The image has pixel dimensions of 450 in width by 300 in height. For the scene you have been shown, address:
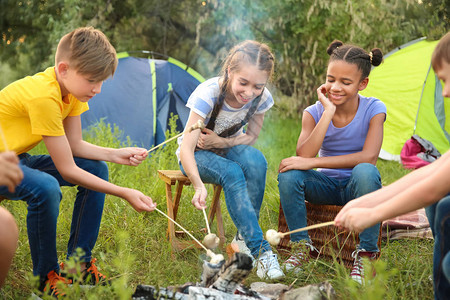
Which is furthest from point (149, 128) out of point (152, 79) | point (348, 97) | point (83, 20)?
point (83, 20)

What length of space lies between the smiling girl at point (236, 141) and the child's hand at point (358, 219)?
0.78 meters

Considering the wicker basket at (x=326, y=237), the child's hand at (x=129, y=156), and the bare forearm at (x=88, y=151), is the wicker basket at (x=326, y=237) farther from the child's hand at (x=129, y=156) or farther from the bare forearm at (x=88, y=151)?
the bare forearm at (x=88, y=151)

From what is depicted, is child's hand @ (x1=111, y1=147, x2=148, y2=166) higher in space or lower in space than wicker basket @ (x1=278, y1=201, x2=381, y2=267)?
higher

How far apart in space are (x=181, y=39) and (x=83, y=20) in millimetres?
1711

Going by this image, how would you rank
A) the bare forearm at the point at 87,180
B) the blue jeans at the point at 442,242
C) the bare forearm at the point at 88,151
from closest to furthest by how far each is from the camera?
1. the blue jeans at the point at 442,242
2. the bare forearm at the point at 87,180
3. the bare forearm at the point at 88,151

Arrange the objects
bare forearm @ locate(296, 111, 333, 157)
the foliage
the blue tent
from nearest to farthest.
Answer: bare forearm @ locate(296, 111, 333, 157)
the blue tent
the foliage

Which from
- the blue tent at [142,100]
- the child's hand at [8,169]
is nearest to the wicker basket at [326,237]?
the child's hand at [8,169]

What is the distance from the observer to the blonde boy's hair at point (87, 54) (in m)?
1.98

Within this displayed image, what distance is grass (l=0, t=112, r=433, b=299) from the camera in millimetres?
1809

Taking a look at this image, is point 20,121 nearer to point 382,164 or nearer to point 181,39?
point 382,164

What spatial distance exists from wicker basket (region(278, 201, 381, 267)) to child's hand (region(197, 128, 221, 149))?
502 millimetres

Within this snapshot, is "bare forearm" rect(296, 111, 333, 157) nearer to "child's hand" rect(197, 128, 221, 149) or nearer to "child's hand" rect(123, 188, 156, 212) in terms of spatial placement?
"child's hand" rect(197, 128, 221, 149)

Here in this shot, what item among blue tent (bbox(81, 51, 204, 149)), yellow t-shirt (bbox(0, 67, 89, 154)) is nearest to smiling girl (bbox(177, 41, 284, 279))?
yellow t-shirt (bbox(0, 67, 89, 154))

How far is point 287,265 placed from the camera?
2.26 meters
